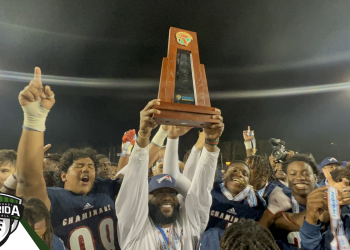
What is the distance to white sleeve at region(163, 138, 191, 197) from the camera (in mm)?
1888

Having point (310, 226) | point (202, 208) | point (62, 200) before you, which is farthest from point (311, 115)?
point (62, 200)

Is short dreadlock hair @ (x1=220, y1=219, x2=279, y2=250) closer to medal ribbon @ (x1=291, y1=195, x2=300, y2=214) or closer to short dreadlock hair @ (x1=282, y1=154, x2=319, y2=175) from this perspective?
medal ribbon @ (x1=291, y1=195, x2=300, y2=214)

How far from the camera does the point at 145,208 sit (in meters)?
1.68

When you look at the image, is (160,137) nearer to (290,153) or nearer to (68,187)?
(68,187)

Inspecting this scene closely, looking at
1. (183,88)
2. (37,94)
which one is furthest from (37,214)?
(183,88)

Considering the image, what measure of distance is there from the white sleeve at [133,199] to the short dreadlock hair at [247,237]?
0.65 m

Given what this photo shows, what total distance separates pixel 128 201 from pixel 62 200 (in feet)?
1.49

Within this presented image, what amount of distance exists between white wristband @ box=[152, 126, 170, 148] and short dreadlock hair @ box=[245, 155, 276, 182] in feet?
2.62

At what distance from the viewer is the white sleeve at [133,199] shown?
160 cm

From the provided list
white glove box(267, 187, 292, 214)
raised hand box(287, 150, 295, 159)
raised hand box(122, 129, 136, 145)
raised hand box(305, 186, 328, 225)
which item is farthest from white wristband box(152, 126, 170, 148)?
raised hand box(305, 186, 328, 225)

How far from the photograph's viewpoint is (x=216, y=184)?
1.99m

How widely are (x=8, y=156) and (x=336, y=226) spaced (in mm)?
2510

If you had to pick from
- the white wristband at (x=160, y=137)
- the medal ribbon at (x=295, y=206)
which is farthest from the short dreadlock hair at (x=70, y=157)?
the medal ribbon at (x=295, y=206)

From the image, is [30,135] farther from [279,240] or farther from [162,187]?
[279,240]
